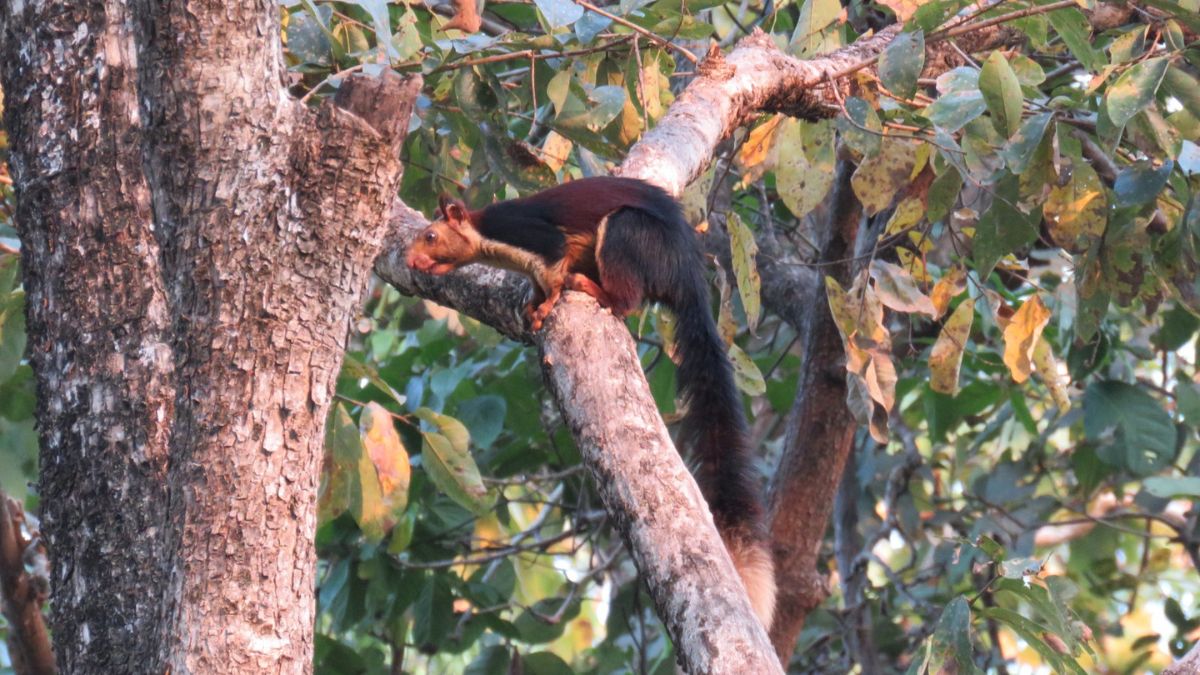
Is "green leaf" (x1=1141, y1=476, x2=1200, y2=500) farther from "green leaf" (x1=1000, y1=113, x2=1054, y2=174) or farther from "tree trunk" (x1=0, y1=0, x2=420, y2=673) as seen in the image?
"tree trunk" (x1=0, y1=0, x2=420, y2=673)

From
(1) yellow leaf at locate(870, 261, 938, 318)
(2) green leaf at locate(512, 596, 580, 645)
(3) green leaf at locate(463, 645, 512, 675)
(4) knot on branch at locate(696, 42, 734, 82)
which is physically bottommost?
(2) green leaf at locate(512, 596, 580, 645)

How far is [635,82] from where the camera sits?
142 inches

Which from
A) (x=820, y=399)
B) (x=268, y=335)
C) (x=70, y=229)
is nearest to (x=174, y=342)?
(x=268, y=335)

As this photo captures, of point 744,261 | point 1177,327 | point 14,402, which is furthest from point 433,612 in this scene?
point 1177,327

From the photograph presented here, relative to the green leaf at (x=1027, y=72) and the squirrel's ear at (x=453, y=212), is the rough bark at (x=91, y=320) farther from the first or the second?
the green leaf at (x=1027, y=72)

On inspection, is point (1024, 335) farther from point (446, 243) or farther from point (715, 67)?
point (446, 243)

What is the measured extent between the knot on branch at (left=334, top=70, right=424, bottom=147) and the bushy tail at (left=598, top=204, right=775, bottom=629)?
132 centimetres

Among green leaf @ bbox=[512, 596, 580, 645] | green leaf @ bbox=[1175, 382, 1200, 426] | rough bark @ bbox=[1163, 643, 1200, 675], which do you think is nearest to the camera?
rough bark @ bbox=[1163, 643, 1200, 675]

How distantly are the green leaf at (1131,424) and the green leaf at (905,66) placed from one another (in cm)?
226

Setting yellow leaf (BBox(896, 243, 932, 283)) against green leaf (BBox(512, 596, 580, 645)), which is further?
green leaf (BBox(512, 596, 580, 645))

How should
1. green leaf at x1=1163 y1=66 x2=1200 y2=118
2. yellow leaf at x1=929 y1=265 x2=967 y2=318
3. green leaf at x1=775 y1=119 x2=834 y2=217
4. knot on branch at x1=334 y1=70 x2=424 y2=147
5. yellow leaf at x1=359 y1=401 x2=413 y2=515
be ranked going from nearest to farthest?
knot on branch at x1=334 y1=70 x2=424 y2=147
green leaf at x1=1163 y1=66 x2=1200 y2=118
yellow leaf at x1=359 y1=401 x2=413 y2=515
green leaf at x1=775 y1=119 x2=834 y2=217
yellow leaf at x1=929 y1=265 x2=967 y2=318

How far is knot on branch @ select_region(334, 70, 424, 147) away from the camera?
1.90 meters

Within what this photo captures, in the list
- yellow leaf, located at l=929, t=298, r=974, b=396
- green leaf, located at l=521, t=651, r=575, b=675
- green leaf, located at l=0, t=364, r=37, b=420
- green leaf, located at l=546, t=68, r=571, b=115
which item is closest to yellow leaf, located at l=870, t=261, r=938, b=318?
yellow leaf, located at l=929, t=298, r=974, b=396

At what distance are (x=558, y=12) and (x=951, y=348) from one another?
1.44 meters
